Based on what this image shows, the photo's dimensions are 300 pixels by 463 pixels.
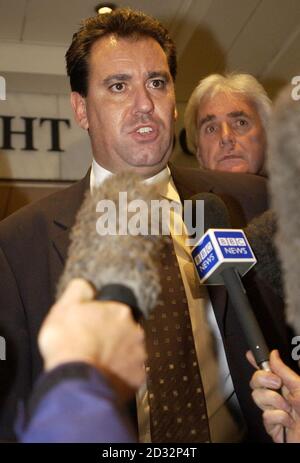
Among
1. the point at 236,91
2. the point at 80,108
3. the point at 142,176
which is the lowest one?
the point at 142,176

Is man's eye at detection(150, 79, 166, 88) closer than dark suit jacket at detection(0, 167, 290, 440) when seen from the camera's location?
No

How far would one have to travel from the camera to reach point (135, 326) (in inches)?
20.8

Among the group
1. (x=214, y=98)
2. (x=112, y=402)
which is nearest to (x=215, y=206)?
(x=112, y=402)

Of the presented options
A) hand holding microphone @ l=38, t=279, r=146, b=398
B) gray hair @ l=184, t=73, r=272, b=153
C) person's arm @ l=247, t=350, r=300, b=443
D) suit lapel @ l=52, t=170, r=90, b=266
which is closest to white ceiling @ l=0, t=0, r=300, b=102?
gray hair @ l=184, t=73, r=272, b=153

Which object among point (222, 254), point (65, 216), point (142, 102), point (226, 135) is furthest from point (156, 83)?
point (222, 254)

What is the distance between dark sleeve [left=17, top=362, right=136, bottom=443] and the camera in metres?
0.44

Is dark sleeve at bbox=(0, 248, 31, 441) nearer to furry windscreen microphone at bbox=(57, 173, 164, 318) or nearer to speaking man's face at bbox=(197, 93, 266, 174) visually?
furry windscreen microphone at bbox=(57, 173, 164, 318)

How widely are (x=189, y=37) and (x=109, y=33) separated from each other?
174 cm

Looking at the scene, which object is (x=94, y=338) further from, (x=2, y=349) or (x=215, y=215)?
(x=2, y=349)

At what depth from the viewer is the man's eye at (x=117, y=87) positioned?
1.60 metres

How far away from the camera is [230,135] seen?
2.14 m

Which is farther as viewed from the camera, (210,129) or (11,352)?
(210,129)

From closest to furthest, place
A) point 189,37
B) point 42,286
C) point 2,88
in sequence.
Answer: point 42,286 → point 189,37 → point 2,88

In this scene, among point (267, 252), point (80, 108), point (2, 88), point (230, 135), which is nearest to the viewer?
point (267, 252)
